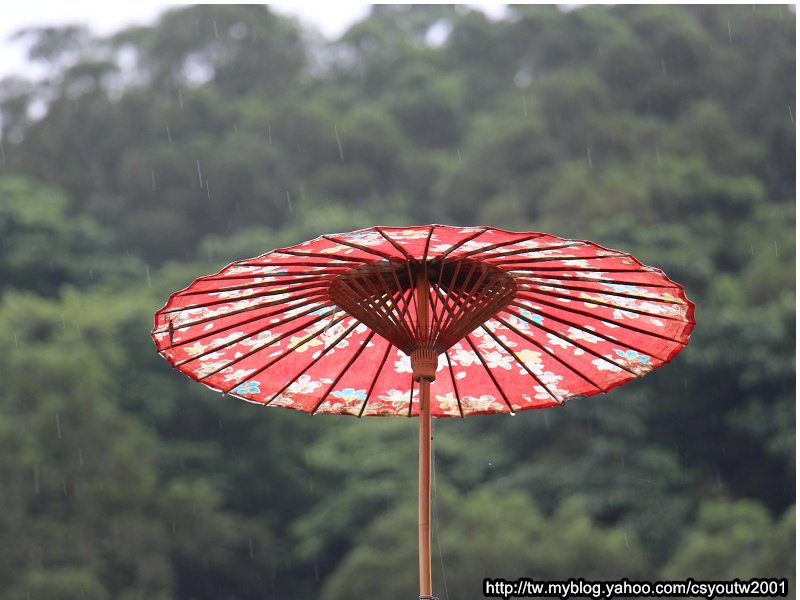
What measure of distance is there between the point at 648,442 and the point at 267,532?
5234 mm

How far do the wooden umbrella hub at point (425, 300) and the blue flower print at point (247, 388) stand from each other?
1.21ft

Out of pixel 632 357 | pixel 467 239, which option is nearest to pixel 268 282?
pixel 467 239

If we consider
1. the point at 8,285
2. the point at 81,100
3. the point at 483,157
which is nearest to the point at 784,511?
the point at 483,157

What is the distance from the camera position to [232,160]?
2394 cm

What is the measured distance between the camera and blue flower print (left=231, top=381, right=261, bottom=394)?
2352 mm

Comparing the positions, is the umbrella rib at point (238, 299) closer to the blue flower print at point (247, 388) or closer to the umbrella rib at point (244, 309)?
the umbrella rib at point (244, 309)

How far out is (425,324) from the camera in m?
2.05

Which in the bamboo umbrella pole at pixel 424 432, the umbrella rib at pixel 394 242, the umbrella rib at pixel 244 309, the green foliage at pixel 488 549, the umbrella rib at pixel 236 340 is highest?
the umbrella rib at pixel 394 242

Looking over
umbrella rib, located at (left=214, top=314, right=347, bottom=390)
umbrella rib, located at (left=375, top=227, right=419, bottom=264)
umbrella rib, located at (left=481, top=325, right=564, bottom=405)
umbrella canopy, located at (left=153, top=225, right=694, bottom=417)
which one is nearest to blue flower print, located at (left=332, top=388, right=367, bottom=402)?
umbrella canopy, located at (left=153, top=225, right=694, bottom=417)

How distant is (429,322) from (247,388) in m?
0.48

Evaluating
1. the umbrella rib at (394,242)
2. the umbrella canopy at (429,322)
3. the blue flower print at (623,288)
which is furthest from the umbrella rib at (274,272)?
the blue flower print at (623,288)

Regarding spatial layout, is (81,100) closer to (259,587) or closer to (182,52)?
(182,52)

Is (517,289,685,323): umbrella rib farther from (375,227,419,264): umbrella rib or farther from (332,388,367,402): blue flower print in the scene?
(332,388,367,402): blue flower print

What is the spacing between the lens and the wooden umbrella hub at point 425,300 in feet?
6.72
